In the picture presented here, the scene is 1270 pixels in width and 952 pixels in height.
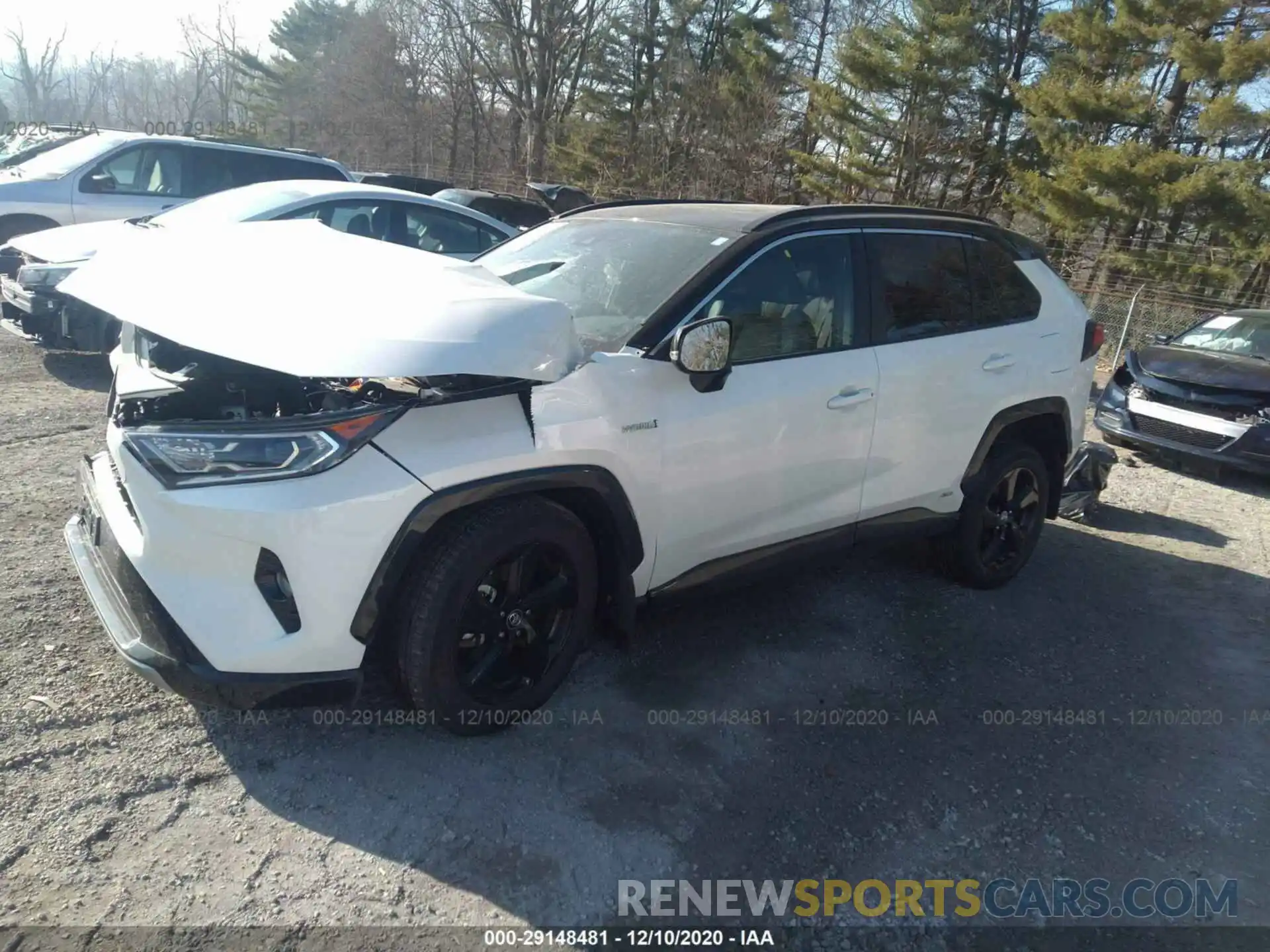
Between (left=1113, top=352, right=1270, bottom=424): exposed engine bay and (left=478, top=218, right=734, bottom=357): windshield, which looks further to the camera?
(left=1113, top=352, right=1270, bottom=424): exposed engine bay

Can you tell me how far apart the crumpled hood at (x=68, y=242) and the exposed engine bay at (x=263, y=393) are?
4.59 m

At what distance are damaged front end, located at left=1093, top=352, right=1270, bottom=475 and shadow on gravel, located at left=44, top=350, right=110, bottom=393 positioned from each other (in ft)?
27.5

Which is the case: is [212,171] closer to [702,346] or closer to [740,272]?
[740,272]

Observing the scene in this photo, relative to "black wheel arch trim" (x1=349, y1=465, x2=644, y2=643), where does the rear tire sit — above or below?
below

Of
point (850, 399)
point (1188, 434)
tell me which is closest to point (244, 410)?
point (850, 399)

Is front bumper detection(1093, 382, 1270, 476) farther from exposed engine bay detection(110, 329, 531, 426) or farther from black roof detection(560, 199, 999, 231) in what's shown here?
exposed engine bay detection(110, 329, 531, 426)

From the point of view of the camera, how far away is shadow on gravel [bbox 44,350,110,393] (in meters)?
6.76

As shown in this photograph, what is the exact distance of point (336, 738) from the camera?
2984mm

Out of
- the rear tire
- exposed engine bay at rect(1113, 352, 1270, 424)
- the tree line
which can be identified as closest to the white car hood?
the rear tire

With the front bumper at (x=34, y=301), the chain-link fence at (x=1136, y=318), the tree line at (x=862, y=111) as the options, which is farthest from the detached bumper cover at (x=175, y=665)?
the tree line at (x=862, y=111)

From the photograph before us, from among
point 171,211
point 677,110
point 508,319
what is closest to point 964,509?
point 508,319

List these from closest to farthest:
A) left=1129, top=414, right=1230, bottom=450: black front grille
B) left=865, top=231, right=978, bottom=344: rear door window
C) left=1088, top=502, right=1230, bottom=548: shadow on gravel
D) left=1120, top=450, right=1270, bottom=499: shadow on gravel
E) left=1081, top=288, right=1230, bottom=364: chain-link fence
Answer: left=865, top=231, right=978, bottom=344: rear door window < left=1088, top=502, right=1230, bottom=548: shadow on gravel < left=1129, top=414, right=1230, bottom=450: black front grille < left=1120, top=450, right=1270, bottom=499: shadow on gravel < left=1081, top=288, right=1230, bottom=364: chain-link fence

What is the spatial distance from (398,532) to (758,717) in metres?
1.58

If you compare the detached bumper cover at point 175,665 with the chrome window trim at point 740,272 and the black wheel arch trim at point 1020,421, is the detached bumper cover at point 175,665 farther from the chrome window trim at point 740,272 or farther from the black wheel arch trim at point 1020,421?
the black wheel arch trim at point 1020,421
